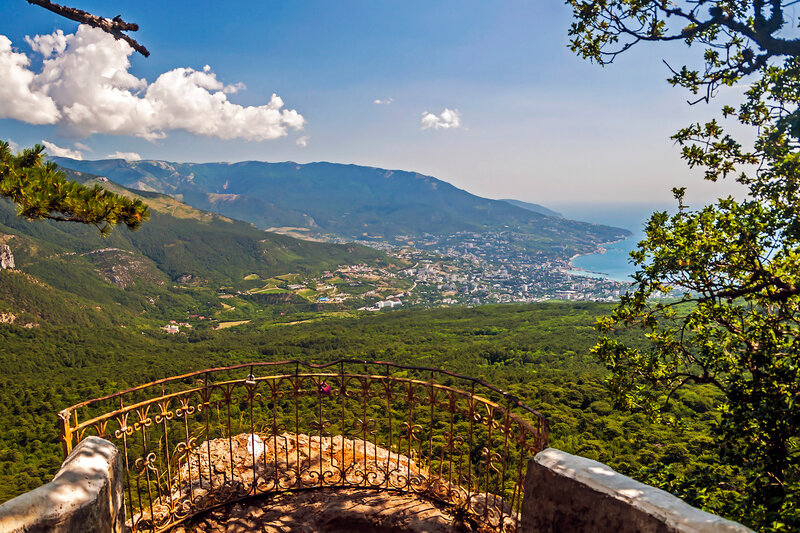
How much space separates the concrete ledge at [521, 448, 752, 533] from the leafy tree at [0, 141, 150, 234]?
4528 millimetres

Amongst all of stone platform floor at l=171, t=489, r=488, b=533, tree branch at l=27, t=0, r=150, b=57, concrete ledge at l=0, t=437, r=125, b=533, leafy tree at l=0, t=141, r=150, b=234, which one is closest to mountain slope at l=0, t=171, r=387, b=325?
leafy tree at l=0, t=141, r=150, b=234

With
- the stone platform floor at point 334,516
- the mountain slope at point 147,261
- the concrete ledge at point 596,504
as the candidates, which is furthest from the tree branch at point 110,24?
the mountain slope at point 147,261

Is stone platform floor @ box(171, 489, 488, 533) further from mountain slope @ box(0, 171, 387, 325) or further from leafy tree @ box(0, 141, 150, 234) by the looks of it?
mountain slope @ box(0, 171, 387, 325)

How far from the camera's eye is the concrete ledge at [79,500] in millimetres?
2047

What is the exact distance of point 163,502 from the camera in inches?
159

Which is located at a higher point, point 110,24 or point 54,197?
point 110,24

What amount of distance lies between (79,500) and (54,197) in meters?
2.88

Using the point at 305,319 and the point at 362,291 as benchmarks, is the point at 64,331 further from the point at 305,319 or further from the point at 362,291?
the point at 362,291

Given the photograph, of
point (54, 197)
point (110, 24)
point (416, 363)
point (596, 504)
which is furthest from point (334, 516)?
point (416, 363)

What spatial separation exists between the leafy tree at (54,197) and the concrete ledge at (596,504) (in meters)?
4.53

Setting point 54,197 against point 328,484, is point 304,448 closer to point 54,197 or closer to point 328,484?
point 328,484

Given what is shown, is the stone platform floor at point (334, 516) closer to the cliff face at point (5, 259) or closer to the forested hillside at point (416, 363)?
the forested hillside at point (416, 363)

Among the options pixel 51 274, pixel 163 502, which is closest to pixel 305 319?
pixel 51 274

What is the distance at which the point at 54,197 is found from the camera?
3789mm
